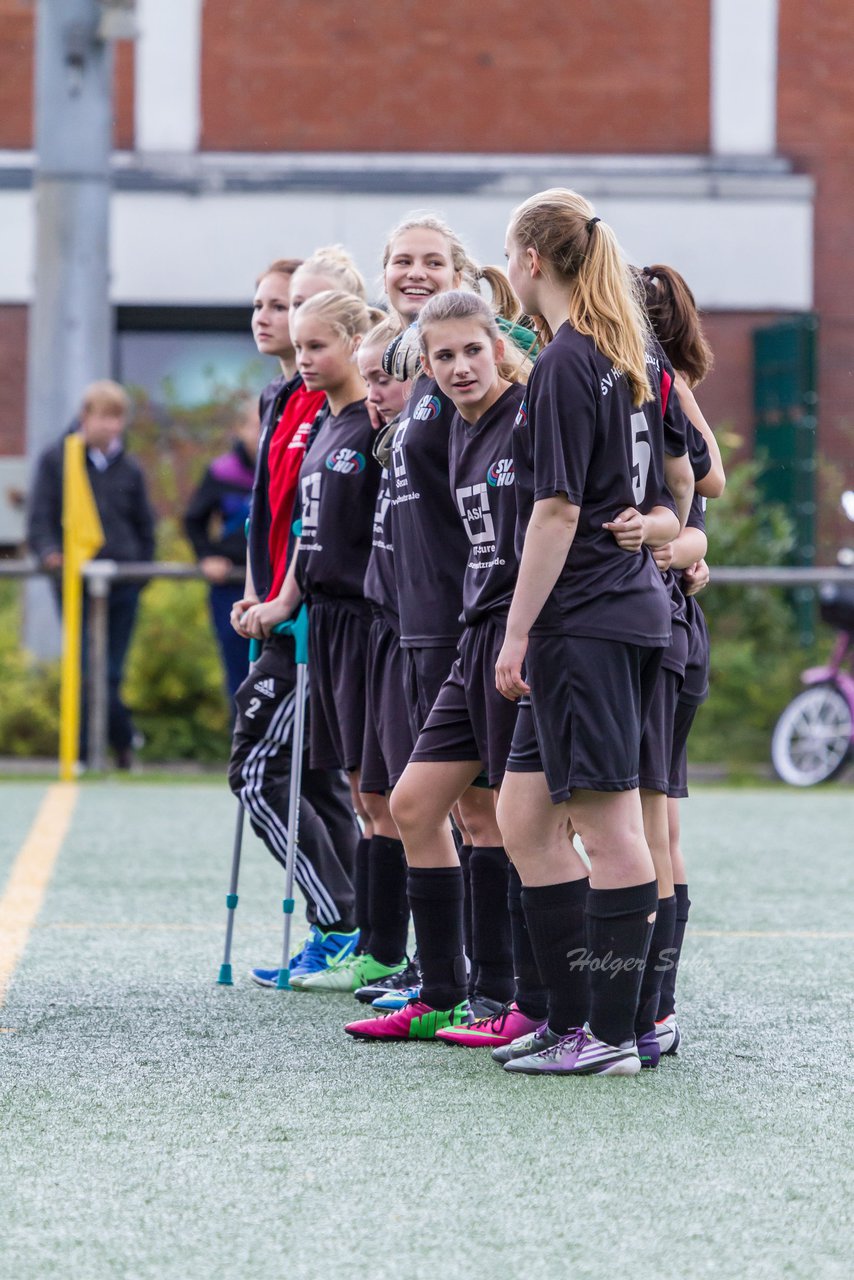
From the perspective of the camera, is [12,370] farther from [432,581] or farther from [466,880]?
[432,581]

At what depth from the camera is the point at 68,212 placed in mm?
12234

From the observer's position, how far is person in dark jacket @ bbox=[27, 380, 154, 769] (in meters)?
10.7

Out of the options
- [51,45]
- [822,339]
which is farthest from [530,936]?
[822,339]

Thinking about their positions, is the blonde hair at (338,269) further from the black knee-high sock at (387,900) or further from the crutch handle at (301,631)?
the black knee-high sock at (387,900)

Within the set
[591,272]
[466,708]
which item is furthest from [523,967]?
[591,272]

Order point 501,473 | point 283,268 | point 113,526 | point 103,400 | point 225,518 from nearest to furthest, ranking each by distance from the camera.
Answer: point 501,473 < point 283,268 < point 225,518 < point 103,400 < point 113,526

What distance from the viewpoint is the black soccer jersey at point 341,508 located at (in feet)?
16.4

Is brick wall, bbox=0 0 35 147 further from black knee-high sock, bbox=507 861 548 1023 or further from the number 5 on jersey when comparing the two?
the number 5 on jersey

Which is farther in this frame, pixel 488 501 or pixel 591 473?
pixel 488 501

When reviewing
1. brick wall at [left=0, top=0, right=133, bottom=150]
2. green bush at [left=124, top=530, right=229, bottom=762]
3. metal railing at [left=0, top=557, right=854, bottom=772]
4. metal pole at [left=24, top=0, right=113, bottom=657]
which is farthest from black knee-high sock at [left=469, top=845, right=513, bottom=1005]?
brick wall at [left=0, top=0, right=133, bottom=150]

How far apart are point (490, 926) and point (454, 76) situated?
41.1 feet

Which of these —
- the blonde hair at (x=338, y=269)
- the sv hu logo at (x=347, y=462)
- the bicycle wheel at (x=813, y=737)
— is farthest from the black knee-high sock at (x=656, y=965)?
the bicycle wheel at (x=813, y=737)

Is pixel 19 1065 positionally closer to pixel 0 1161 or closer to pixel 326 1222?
pixel 0 1161

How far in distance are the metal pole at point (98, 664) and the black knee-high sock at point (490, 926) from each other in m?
6.40
